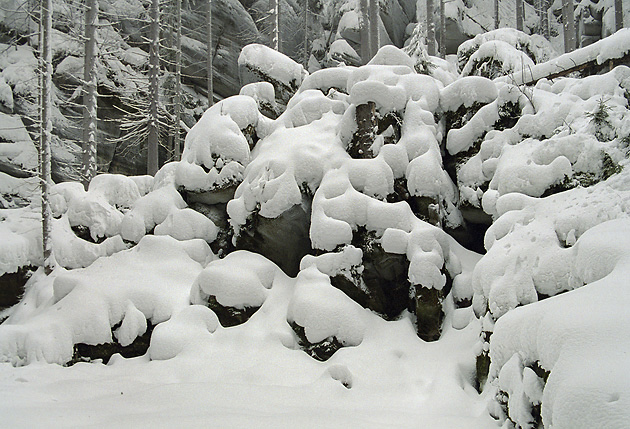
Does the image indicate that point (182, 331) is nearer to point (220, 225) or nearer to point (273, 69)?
point (220, 225)

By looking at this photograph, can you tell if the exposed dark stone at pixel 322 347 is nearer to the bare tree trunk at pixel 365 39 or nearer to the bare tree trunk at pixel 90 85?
the bare tree trunk at pixel 90 85

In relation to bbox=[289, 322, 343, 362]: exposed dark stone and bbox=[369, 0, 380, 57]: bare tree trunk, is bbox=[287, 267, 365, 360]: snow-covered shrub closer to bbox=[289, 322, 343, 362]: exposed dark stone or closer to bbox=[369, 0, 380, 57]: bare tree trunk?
bbox=[289, 322, 343, 362]: exposed dark stone

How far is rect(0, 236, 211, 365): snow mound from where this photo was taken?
607 cm

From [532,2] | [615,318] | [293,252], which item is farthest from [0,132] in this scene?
[532,2]

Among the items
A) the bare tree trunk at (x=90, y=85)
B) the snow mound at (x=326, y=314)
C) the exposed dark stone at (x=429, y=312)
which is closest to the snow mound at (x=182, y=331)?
the snow mound at (x=326, y=314)

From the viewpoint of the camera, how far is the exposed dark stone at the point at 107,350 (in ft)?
20.1

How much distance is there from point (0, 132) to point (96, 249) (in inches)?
418

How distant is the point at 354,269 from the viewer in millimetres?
6367

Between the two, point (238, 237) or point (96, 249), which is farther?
point (96, 249)

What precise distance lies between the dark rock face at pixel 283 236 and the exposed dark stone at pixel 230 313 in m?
1.32

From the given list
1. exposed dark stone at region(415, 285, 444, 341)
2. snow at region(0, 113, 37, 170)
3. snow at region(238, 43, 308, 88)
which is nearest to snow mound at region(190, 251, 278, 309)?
exposed dark stone at region(415, 285, 444, 341)

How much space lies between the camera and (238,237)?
773 cm

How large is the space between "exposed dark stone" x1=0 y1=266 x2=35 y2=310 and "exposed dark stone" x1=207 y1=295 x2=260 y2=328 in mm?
4862

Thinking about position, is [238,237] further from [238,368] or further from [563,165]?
[563,165]
